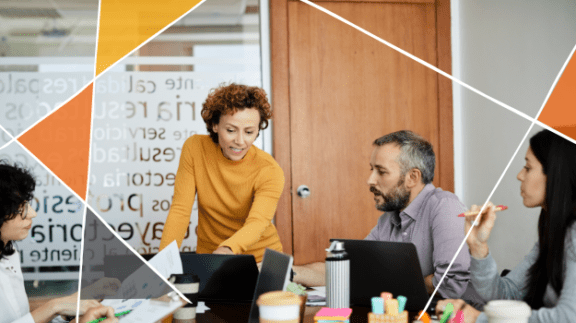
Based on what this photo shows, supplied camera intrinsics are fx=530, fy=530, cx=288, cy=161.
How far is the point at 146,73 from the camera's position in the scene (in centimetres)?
270

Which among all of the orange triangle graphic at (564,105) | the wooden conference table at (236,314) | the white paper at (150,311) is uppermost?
the orange triangle graphic at (564,105)

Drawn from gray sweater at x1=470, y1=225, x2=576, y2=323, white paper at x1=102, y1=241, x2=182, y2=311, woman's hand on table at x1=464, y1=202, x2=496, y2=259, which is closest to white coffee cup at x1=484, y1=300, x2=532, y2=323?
gray sweater at x1=470, y1=225, x2=576, y2=323

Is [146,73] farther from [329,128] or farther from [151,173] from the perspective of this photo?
[329,128]

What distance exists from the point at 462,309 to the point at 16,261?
3.38 ft

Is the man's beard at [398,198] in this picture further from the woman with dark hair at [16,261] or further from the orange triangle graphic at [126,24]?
Result: the orange triangle graphic at [126,24]

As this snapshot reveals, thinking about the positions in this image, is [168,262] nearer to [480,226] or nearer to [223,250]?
[223,250]

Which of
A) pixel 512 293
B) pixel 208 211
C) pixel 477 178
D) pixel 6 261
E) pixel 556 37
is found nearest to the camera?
pixel 512 293

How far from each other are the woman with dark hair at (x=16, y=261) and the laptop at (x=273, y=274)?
359 millimetres

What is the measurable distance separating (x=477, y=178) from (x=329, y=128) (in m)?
0.78

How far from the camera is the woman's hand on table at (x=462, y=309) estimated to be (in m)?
0.96

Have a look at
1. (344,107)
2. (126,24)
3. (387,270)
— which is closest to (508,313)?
(387,270)

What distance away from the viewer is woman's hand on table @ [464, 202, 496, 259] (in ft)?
3.39

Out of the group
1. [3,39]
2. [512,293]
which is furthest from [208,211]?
[3,39]

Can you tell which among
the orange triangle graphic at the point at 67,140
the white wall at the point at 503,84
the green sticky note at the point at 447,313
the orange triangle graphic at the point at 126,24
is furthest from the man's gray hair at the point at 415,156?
the orange triangle graphic at the point at 67,140
